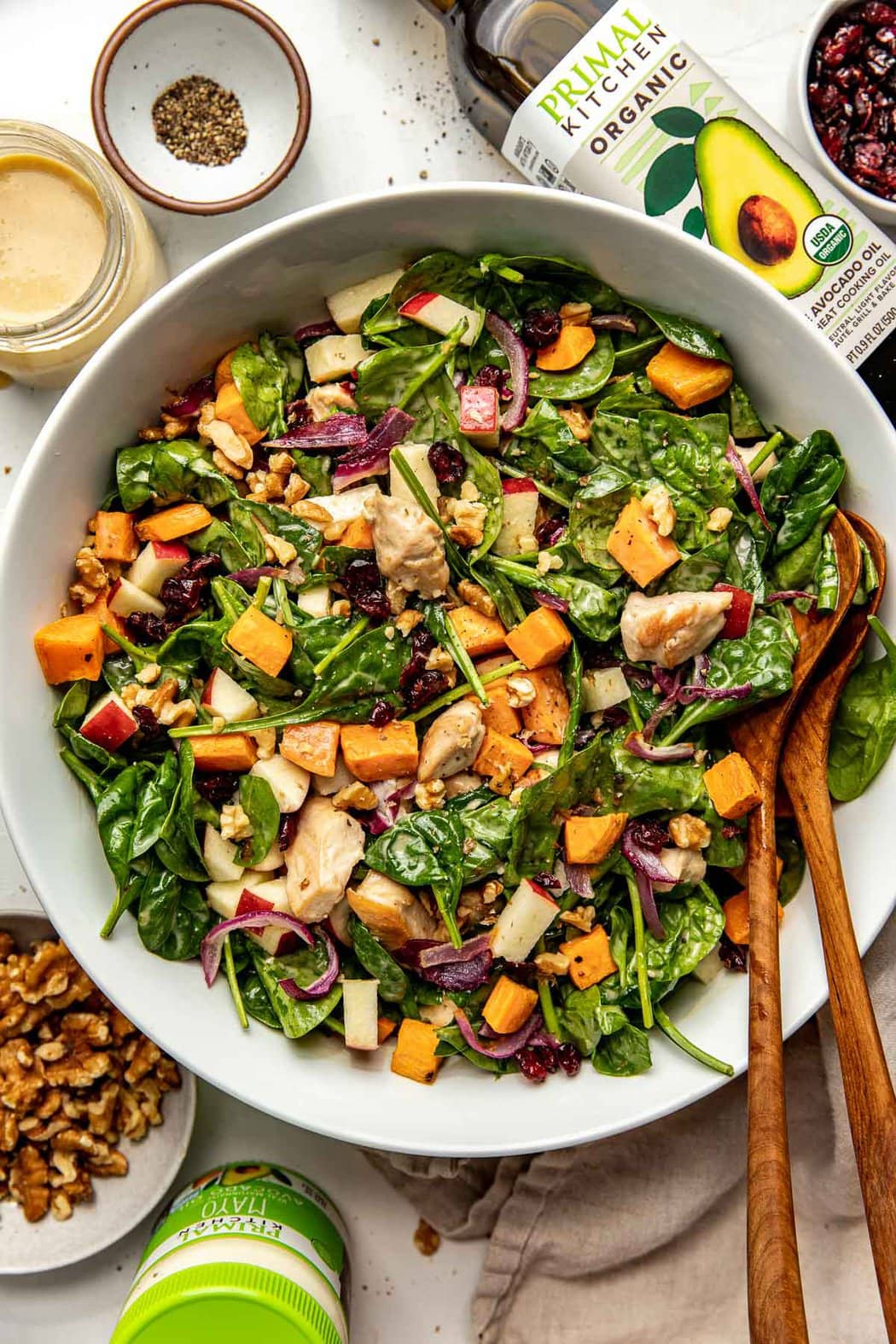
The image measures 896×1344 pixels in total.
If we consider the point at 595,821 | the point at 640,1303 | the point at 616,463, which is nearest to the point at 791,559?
the point at 616,463

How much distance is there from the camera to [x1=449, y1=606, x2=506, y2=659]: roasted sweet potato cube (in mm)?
2443

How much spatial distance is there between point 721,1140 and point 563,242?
222cm

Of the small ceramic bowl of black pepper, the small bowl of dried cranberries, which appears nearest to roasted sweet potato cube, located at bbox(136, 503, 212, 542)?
the small ceramic bowl of black pepper

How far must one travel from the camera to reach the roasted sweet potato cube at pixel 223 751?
2396 millimetres

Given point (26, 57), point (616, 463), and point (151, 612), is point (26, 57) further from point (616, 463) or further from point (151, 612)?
point (616, 463)

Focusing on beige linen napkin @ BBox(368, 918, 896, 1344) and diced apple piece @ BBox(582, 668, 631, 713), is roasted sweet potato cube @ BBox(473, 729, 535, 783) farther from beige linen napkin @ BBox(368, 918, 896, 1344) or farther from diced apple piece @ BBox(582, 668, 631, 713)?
beige linen napkin @ BBox(368, 918, 896, 1344)

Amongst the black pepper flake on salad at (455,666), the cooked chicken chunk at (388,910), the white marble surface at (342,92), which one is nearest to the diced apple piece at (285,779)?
the black pepper flake on salad at (455,666)

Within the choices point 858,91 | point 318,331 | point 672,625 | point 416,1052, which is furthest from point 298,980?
point 858,91

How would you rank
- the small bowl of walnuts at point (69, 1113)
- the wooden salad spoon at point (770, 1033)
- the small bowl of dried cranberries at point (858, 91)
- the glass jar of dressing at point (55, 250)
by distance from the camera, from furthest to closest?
the small bowl of walnuts at point (69, 1113), the small bowl of dried cranberries at point (858, 91), the glass jar of dressing at point (55, 250), the wooden salad spoon at point (770, 1033)

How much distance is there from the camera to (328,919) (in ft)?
8.09

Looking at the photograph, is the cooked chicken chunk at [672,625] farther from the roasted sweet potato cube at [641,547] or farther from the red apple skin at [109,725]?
the red apple skin at [109,725]

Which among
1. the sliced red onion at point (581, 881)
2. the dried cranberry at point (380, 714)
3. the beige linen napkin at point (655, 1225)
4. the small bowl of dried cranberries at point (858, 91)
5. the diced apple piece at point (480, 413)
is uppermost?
the small bowl of dried cranberries at point (858, 91)

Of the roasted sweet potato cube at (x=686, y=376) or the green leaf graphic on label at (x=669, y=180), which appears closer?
the roasted sweet potato cube at (x=686, y=376)

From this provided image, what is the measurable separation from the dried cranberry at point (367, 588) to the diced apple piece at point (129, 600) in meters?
0.42
